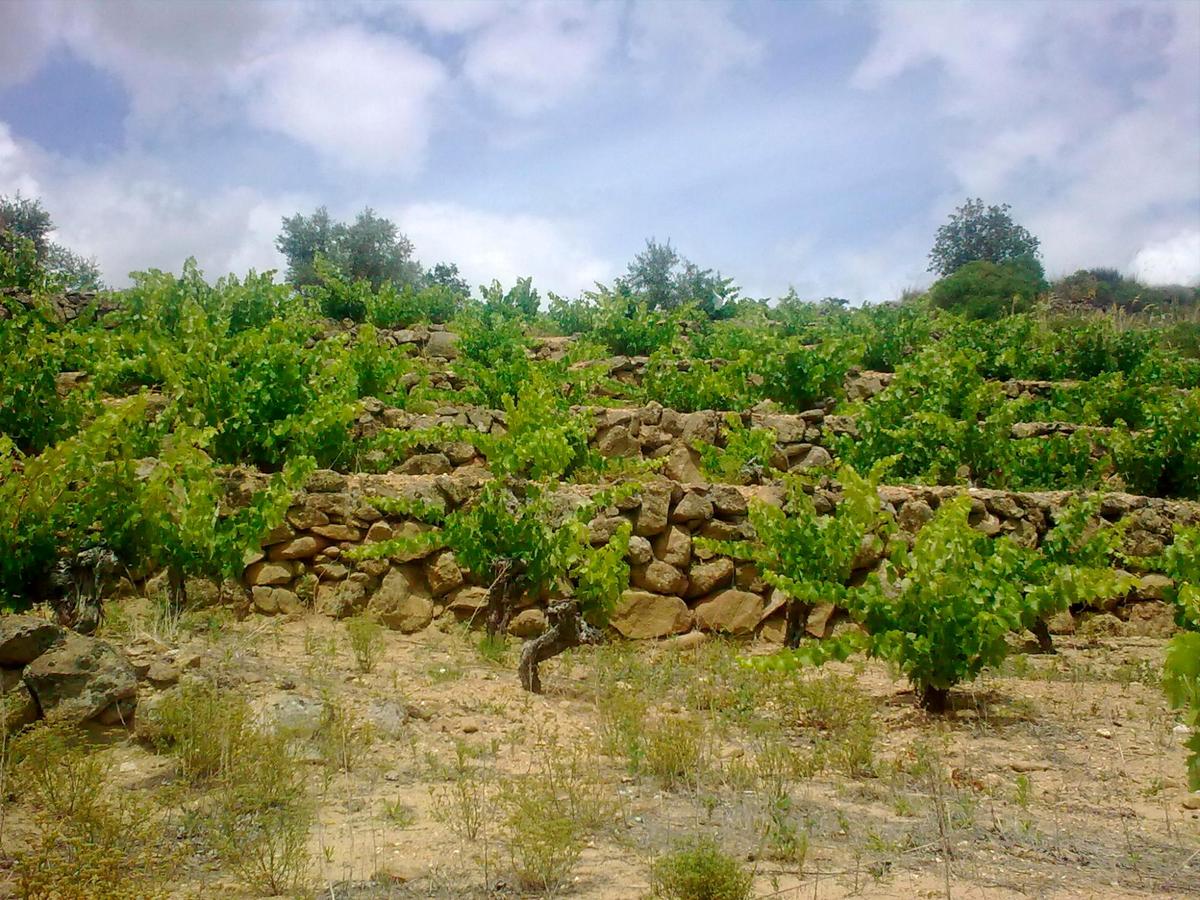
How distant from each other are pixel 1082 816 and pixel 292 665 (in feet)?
14.0

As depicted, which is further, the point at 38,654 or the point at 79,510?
the point at 79,510

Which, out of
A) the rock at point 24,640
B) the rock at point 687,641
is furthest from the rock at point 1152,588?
the rock at point 24,640

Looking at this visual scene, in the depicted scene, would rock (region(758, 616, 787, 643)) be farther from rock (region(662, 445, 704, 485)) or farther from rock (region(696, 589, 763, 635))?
rock (region(662, 445, 704, 485))

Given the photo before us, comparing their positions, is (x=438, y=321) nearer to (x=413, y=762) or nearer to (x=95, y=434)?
(x=95, y=434)

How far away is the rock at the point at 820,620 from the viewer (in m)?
7.87

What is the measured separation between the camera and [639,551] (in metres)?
7.74

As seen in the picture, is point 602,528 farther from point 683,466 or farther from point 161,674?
point 161,674

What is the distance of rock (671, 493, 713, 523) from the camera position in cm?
809

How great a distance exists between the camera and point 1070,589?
5.80 metres

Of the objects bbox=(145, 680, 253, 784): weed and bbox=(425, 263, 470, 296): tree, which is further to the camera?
bbox=(425, 263, 470, 296): tree

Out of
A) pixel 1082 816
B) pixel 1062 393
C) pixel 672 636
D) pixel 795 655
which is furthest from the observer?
pixel 1062 393

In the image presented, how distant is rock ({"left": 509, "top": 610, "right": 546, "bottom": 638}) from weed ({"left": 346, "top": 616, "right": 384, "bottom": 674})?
97 cm

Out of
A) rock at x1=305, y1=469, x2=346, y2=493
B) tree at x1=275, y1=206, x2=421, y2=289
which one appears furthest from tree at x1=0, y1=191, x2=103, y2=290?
rock at x1=305, y1=469, x2=346, y2=493

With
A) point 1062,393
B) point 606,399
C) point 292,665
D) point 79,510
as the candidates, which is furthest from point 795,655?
point 1062,393
